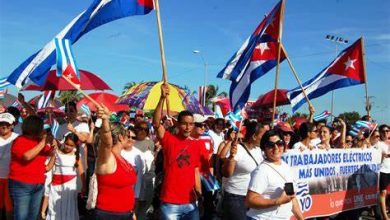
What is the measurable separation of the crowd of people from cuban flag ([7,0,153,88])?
53cm

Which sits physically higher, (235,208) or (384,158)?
(384,158)

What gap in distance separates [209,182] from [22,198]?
273 centimetres

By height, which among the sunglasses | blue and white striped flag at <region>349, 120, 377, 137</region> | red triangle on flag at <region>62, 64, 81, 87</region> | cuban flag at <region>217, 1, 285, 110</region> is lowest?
the sunglasses

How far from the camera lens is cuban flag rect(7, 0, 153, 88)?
5050mm

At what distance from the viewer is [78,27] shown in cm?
522

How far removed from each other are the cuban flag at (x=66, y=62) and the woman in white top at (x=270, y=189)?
2.21 metres

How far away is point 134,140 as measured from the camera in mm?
6500

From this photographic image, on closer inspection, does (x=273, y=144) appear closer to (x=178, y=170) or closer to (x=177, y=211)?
(x=178, y=170)

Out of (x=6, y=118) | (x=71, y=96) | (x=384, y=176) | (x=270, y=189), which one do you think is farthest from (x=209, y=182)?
(x=71, y=96)

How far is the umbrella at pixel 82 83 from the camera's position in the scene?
22.7ft

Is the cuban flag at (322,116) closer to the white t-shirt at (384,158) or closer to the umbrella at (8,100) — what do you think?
the white t-shirt at (384,158)

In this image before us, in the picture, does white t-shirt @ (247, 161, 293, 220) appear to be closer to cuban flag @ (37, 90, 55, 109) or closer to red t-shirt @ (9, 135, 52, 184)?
red t-shirt @ (9, 135, 52, 184)

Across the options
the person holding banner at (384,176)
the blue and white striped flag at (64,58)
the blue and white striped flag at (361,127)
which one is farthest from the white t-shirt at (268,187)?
the blue and white striped flag at (361,127)

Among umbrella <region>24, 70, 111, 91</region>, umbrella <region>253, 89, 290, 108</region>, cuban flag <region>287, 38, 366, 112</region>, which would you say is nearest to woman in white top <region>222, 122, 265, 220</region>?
umbrella <region>24, 70, 111, 91</region>
